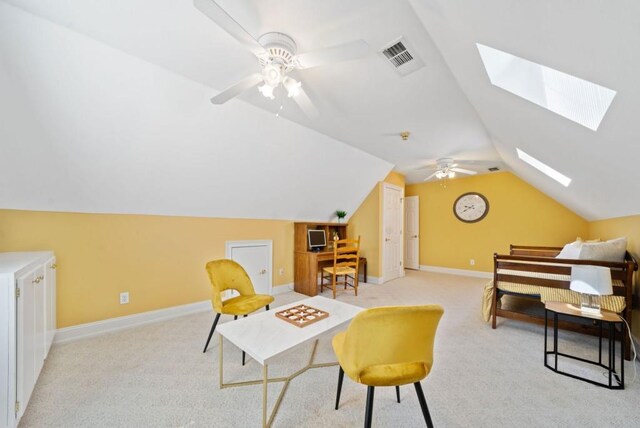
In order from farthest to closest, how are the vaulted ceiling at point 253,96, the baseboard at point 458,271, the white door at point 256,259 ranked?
1. the baseboard at point 458,271
2. the white door at point 256,259
3. the vaulted ceiling at point 253,96

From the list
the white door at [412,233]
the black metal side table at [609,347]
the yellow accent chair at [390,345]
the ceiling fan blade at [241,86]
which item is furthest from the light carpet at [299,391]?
the white door at [412,233]

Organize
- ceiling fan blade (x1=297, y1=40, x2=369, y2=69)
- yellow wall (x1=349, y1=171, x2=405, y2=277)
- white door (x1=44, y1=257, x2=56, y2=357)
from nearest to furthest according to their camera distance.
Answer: ceiling fan blade (x1=297, y1=40, x2=369, y2=69), white door (x1=44, y1=257, x2=56, y2=357), yellow wall (x1=349, y1=171, x2=405, y2=277)

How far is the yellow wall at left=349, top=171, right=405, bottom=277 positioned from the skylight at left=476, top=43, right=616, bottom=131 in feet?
10.1

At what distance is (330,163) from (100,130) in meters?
2.73

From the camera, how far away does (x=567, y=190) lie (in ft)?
10.8

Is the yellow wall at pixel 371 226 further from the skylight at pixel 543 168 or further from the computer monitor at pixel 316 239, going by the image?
the skylight at pixel 543 168

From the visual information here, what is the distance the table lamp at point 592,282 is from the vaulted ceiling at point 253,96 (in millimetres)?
767

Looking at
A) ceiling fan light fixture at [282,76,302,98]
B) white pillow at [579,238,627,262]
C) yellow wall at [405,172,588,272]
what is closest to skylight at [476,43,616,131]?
ceiling fan light fixture at [282,76,302,98]

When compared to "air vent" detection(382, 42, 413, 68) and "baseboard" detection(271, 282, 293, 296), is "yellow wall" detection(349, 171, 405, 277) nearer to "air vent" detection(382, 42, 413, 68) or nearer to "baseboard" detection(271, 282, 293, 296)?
"baseboard" detection(271, 282, 293, 296)

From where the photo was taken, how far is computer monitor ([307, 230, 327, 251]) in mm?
4219

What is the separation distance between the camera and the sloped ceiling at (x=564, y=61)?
921 mm

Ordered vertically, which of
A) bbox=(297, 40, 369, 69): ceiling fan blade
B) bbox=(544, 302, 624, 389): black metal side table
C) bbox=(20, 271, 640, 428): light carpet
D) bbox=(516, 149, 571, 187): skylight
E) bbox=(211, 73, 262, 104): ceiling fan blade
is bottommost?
bbox=(20, 271, 640, 428): light carpet

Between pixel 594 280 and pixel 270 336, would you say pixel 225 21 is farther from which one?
pixel 594 280

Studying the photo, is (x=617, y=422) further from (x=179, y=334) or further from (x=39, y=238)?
(x=39, y=238)
